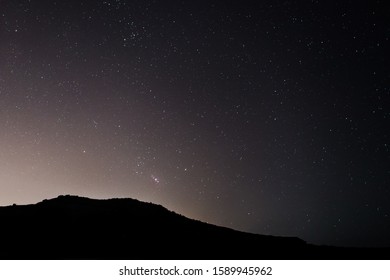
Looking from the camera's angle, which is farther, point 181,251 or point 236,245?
point 236,245

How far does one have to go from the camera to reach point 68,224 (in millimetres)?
28875

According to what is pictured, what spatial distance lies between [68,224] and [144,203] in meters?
16.6

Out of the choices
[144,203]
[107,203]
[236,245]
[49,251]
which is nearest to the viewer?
[49,251]

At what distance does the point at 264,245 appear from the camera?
100 feet

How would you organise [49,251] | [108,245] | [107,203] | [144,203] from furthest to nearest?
1. [144,203]
2. [107,203]
3. [108,245]
4. [49,251]

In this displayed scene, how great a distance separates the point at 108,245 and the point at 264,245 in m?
15.3

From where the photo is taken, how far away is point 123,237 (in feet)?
87.8

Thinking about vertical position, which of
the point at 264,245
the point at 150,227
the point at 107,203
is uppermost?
the point at 107,203

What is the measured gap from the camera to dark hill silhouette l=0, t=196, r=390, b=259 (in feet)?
68.5

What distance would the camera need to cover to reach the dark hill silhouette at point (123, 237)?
20891 mm
